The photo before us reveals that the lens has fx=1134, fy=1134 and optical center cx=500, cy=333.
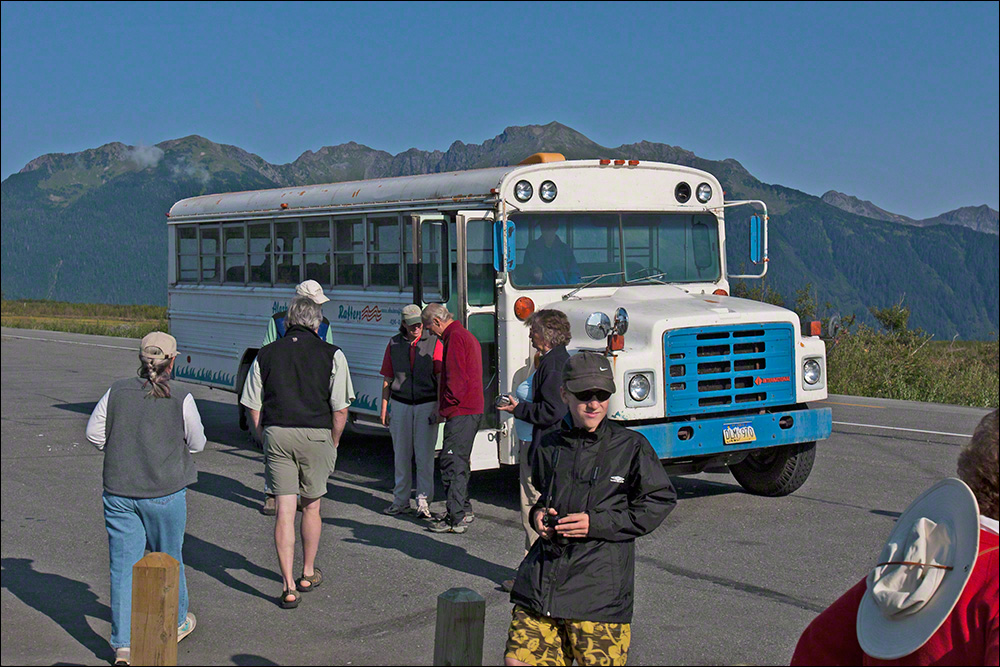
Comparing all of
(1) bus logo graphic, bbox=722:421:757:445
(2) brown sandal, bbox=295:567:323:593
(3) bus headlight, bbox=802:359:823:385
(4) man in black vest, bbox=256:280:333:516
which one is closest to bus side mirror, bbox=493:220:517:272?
(4) man in black vest, bbox=256:280:333:516

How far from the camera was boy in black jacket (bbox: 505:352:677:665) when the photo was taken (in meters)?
3.91

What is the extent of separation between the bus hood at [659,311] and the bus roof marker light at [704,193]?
100cm

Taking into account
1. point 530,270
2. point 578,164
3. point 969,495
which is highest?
point 578,164

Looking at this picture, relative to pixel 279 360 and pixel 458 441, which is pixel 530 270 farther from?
pixel 279 360

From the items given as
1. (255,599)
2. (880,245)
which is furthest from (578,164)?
(880,245)

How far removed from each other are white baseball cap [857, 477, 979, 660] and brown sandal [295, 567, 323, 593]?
4500 millimetres

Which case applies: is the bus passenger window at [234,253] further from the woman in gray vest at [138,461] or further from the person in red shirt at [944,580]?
the person in red shirt at [944,580]

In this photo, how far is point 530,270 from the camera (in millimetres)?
9312

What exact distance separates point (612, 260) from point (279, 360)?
3.86 m

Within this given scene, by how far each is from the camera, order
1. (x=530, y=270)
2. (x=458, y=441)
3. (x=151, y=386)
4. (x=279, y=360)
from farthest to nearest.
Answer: (x=530, y=270) < (x=458, y=441) < (x=279, y=360) < (x=151, y=386)

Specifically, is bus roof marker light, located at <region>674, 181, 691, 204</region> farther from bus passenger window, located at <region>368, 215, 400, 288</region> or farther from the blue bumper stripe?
bus passenger window, located at <region>368, 215, 400, 288</region>

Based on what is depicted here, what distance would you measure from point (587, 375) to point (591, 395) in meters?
0.08

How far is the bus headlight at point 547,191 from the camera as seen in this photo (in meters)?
9.37

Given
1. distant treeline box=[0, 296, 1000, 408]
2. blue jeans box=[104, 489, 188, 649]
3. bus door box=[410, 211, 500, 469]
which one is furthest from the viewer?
distant treeline box=[0, 296, 1000, 408]
